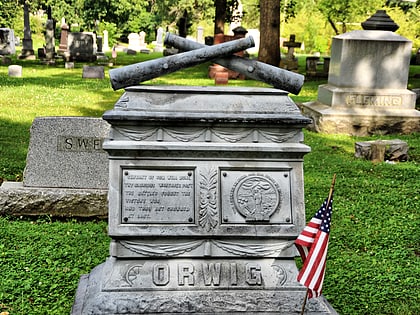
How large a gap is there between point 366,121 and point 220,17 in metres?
16.4

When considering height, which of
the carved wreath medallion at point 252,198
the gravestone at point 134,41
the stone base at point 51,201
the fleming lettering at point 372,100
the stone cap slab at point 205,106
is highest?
the stone cap slab at point 205,106

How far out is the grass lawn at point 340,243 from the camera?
5156 mm

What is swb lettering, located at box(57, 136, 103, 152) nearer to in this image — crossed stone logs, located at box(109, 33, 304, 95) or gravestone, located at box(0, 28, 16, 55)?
crossed stone logs, located at box(109, 33, 304, 95)

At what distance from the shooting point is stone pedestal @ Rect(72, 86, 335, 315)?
4180mm

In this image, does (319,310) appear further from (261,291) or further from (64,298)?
(64,298)

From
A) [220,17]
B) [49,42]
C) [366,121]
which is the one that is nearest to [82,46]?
[49,42]

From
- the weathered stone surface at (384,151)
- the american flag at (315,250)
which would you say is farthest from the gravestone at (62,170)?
the weathered stone surface at (384,151)

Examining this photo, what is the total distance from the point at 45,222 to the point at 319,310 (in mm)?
3634

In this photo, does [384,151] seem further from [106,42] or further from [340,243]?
[106,42]

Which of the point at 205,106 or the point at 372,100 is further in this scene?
the point at 372,100

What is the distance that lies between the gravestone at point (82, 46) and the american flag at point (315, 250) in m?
28.0

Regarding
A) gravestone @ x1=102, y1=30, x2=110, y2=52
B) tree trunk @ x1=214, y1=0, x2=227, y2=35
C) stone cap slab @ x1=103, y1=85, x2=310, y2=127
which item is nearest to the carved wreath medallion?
stone cap slab @ x1=103, y1=85, x2=310, y2=127

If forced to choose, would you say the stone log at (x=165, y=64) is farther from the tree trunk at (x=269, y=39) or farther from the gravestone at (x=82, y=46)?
the gravestone at (x=82, y=46)

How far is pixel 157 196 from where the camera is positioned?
4230mm
